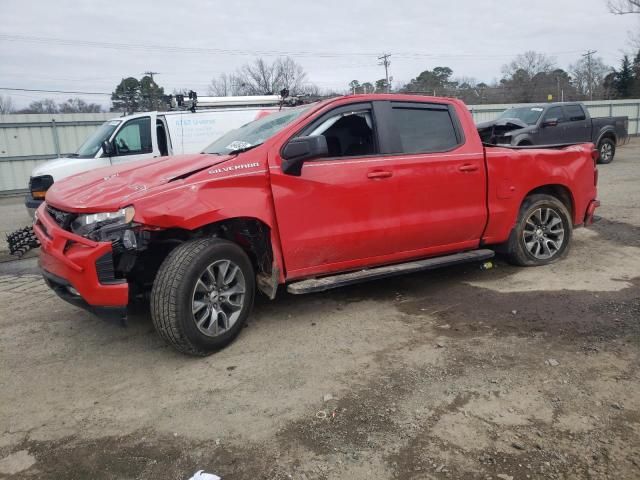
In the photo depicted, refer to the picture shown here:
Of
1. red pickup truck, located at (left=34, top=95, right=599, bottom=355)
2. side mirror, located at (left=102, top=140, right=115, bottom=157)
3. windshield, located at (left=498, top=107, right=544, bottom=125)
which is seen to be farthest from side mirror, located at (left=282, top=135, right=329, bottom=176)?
windshield, located at (left=498, top=107, right=544, bottom=125)

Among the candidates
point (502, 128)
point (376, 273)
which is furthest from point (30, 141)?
point (376, 273)

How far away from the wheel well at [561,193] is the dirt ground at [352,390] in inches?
40.4

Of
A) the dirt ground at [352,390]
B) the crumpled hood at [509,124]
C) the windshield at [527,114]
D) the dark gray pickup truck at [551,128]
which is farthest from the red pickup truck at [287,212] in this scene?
the windshield at [527,114]

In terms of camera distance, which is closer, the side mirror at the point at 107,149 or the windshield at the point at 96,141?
the side mirror at the point at 107,149

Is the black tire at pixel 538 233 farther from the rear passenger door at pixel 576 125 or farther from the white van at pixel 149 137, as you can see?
the rear passenger door at pixel 576 125

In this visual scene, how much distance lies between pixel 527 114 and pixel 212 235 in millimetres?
12704

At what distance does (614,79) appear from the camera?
139 ft

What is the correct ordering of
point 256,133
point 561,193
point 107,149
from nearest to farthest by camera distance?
point 256,133 → point 561,193 → point 107,149

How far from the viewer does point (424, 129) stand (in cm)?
478

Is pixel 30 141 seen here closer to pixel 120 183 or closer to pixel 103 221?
pixel 120 183

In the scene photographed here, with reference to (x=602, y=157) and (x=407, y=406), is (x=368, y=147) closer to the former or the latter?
(x=407, y=406)

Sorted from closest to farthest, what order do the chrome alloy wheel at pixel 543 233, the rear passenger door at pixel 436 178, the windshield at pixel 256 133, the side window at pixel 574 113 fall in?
the windshield at pixel 256 133 < the rear passenger door at pixel 436 178 < the chrome alloy wheel at pixel 543 233 < the side window at pixel 574 113

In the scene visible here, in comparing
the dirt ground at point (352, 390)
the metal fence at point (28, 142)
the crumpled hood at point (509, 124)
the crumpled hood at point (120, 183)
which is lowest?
the dirt ground at point (352, 390)

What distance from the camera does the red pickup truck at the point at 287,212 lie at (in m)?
3.52
